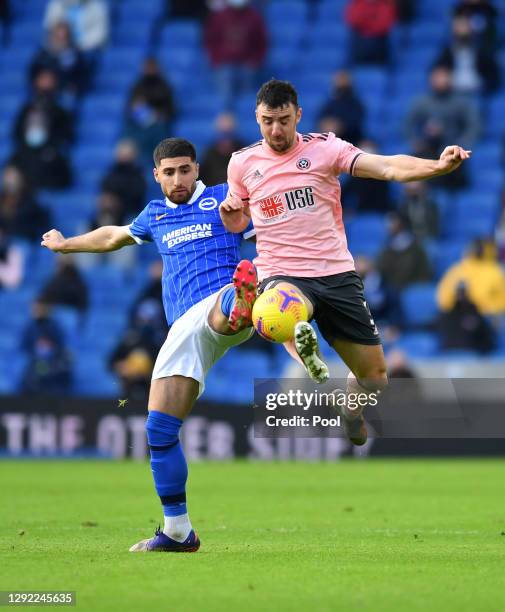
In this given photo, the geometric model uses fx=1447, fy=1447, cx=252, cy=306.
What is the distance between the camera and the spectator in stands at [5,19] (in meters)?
25.2

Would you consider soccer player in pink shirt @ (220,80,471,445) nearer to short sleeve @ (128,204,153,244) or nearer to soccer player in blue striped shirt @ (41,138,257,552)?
soccer player in blue striped shirt @ (41,138,257,552)

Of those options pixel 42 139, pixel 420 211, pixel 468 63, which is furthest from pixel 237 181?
pixel 42 139

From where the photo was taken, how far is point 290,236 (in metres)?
9.06

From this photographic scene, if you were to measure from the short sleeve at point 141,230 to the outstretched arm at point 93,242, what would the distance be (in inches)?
1.4

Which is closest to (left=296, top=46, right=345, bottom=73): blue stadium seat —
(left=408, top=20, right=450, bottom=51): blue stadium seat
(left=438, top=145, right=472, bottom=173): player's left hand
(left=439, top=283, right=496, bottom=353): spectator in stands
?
(left=408, top=20, right=450, bottom=51): blue stadium seat

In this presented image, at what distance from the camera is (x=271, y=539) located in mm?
9625

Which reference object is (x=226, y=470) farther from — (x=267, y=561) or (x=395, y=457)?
(x=267, y=561)

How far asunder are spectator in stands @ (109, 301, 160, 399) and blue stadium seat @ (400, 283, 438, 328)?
3.35m

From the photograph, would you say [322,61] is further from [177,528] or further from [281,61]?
[177,528]

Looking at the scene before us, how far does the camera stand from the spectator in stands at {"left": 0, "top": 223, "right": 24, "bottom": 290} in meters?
21.6

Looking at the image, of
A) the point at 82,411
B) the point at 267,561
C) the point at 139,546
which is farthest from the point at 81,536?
the point at 82,411

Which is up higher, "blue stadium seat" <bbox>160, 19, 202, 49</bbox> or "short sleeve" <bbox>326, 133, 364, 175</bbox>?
"blue stadium seat" <bbox>160, 19, 202, 49</bbox>

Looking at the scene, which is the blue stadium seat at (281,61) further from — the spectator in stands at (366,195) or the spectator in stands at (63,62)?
the spectator in stands at (63,62)

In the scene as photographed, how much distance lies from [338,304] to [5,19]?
58.0 ft
